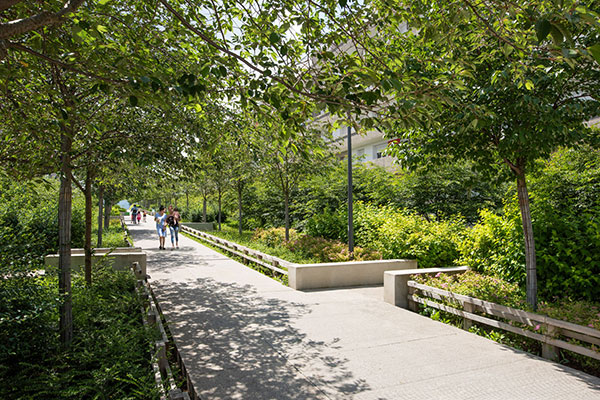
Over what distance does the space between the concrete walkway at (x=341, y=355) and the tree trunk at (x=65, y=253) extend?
4.74ft

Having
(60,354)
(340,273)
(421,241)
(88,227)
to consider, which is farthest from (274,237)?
(60,354)

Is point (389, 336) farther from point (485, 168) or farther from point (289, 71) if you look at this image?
point (289, 71)

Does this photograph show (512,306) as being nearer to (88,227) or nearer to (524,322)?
(524,322)

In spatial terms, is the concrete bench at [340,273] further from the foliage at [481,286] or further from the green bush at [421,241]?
the foliage at [481,286]

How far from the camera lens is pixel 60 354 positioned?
4188 mm

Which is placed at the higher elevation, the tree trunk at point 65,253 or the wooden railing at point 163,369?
the tree trunk at point 65,253

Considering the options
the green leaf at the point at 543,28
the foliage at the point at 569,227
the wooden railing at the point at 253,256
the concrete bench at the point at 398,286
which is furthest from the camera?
the wooden railing at the point at 253,256

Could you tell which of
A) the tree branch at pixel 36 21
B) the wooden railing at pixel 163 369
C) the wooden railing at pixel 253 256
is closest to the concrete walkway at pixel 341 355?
the wooden railing at pixel 163 369

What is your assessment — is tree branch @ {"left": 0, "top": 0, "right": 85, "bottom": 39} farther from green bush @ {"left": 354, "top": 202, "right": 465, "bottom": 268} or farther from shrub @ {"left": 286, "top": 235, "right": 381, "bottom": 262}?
shrub @ {"left": 286, "top": 235, "right": 381, "bottom": 262}

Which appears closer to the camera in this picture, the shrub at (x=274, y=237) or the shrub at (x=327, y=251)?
the shrub at (x=327, y=251)

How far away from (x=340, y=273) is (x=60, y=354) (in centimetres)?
634

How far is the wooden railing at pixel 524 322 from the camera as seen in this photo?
4586mm

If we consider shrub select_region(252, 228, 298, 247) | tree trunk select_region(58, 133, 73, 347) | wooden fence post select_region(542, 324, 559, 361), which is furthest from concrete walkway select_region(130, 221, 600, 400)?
shrub select_region(252, 228, 298, 247)

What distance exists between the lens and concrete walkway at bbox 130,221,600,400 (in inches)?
164
